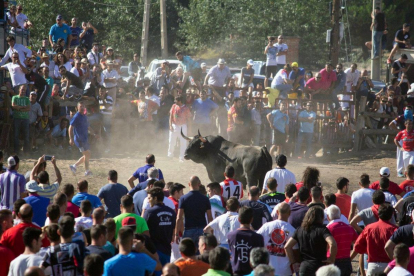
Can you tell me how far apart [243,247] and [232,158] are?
7316 mm

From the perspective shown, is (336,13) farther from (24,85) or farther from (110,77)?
(24,85)

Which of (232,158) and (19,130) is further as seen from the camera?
(19,130)

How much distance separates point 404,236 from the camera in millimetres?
8102

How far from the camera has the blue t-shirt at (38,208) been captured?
30.5 feet

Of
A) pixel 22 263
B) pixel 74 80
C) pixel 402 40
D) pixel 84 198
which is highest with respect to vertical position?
pixel 402 40

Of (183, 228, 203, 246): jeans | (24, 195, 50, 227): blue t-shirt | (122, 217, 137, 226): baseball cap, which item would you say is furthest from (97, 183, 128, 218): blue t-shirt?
(122, 217, 137, 226): baseball cap

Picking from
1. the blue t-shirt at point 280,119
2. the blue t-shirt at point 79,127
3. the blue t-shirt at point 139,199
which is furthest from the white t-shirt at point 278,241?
the blue t-shirt at point 280,119

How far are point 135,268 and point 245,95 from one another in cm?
1427

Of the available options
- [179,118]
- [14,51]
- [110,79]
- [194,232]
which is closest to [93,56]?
Answer: [110,79]

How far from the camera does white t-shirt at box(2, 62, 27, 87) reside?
19.3m

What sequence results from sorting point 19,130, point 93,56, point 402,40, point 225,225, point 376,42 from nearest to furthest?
point 225,225 → point 19,130 → point 93,56 → point 402,40 → point 376,42

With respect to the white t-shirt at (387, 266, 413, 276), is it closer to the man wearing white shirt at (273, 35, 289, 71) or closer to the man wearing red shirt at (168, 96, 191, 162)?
the man wearing red shirt at (168, 96, 191, 162)

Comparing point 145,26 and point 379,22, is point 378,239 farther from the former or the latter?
point 145,26

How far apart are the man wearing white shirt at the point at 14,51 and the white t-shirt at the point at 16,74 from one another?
1.08 ft
